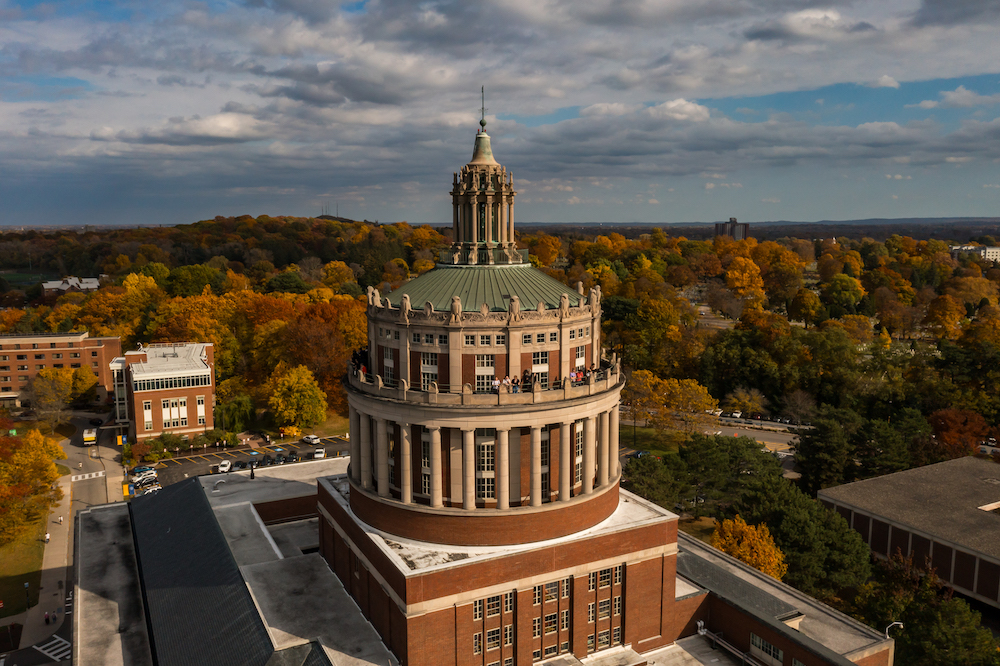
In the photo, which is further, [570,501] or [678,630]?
[678,630]

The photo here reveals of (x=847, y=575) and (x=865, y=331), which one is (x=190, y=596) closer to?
(x=847, y=575)

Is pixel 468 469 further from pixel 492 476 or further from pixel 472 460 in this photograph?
pixel 492 476

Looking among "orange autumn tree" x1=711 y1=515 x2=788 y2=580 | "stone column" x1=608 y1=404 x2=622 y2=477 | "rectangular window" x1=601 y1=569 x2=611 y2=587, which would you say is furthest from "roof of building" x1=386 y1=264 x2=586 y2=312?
"orange autumn tree" x1=711 y1=515 x2=788 y2=580

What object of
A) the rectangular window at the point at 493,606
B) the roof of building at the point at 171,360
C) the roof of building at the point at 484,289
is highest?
the roof of building at the point at 484,289

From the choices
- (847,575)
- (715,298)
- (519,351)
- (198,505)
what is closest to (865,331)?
(715,298)

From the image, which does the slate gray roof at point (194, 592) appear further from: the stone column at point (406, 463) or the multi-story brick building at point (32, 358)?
the multi-story brick building at point (32, 358)

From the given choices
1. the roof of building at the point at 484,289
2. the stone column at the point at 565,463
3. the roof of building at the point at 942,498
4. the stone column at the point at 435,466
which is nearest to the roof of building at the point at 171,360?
the roof of building at the point at 484,289
